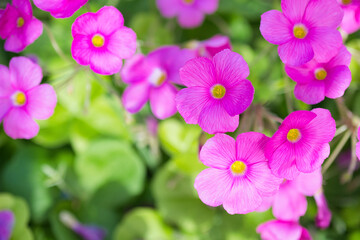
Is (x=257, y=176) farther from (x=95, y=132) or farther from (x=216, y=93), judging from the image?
(x=95, y=132)

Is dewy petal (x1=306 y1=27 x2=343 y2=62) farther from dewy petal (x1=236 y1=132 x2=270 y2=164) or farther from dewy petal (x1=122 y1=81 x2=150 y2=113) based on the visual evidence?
dewy petal (x1=122 y1=81 x2=150 y2=113)

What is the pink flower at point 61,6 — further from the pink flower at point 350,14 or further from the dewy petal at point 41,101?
the pink flower at point 350,14

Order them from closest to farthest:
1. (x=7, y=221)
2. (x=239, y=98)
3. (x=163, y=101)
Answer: (x=239, y=98)
(x=163, y=101)
(x=7, y=221)

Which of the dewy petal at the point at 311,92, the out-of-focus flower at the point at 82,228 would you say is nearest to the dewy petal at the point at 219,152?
the dewy petal at the point at 311,92

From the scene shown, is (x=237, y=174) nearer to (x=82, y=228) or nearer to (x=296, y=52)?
(x=296, y=52)

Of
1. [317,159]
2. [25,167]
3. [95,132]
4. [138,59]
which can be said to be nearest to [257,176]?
[317,159]

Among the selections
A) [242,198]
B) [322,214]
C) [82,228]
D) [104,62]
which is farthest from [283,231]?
[82,228]
